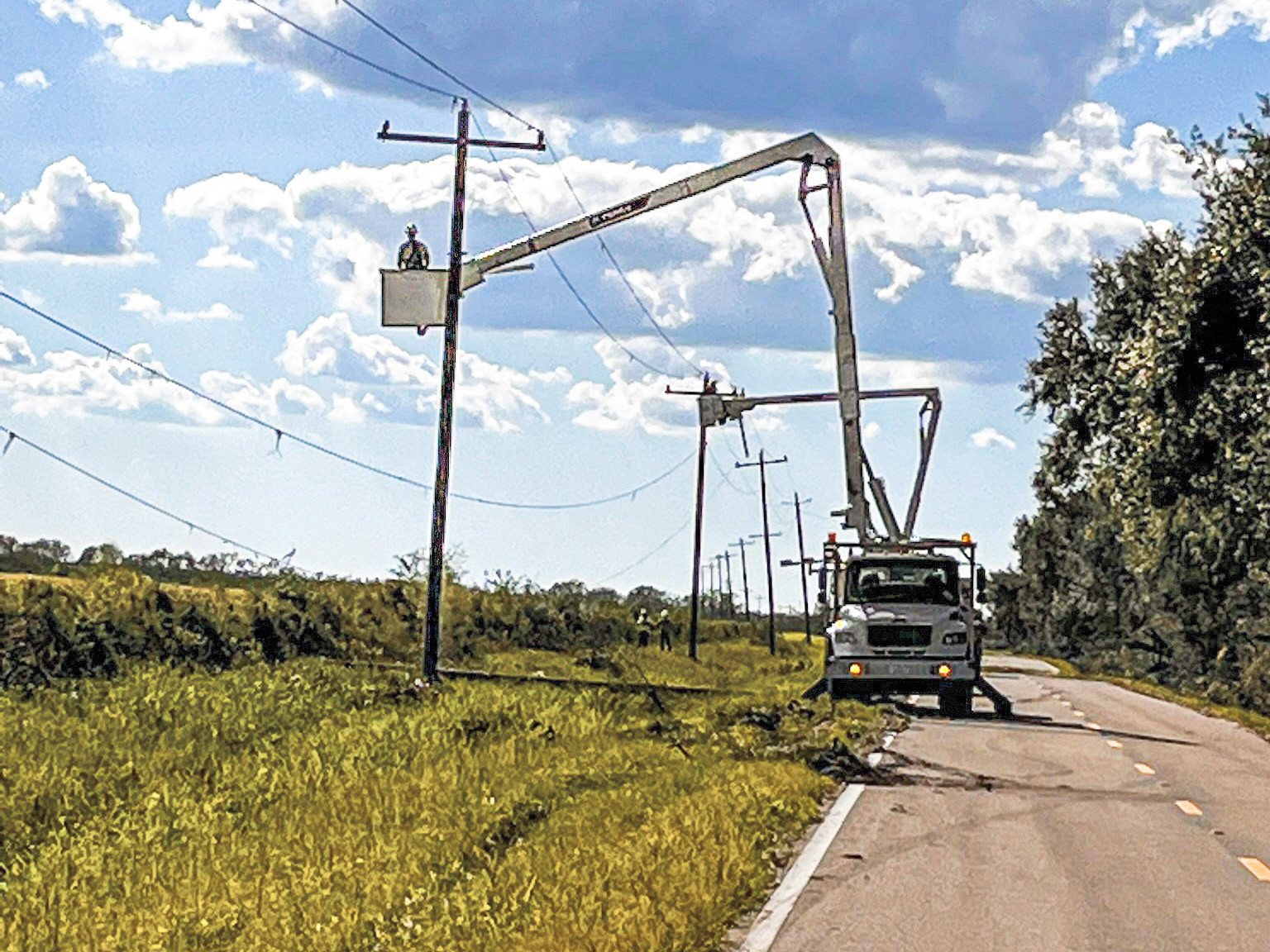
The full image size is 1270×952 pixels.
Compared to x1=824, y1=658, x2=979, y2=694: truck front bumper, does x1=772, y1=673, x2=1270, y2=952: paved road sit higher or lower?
lower

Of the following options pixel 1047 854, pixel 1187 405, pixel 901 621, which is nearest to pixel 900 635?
pixel 901 621

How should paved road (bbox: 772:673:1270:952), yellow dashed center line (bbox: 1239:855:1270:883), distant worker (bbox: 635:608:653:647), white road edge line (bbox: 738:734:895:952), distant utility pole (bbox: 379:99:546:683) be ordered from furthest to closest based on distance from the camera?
distant worker (bbox: 635:608:653:647)
distant utility pole (bbox: 379:99:546:683)
yellow dashed center line (bbox: 1239:855:1270:883)
paved road (bbox: 772:673:1270:952)
white road edge line (bbox: 738:734:895:952)

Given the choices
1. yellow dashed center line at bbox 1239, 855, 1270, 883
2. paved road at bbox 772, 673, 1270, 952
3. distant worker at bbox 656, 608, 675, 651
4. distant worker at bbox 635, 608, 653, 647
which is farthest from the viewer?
distant worker at bbox 656, 608, 675, 651

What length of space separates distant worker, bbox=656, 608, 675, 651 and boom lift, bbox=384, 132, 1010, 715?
38.7 metres

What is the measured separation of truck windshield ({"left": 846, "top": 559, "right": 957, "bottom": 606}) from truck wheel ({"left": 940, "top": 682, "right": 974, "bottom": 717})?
132 cm

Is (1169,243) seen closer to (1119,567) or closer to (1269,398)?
(1269,398)

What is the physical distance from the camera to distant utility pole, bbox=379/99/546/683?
107ft

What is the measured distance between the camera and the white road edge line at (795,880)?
11.5m

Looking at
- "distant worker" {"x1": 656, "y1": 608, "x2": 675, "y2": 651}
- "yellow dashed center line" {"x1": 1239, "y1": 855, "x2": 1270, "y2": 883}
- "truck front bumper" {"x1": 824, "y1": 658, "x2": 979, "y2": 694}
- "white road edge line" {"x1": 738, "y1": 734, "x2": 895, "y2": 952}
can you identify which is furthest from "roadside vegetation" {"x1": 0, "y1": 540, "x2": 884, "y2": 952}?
"distant worker" {"x1": 656, "y1": 608, "x2": 675, "y2": 651}

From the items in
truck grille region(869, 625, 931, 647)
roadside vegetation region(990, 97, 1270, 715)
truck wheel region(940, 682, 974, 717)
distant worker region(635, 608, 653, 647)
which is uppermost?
roadside vegetation region(990, 97, 1270, 715)

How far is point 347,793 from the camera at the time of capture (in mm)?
18016

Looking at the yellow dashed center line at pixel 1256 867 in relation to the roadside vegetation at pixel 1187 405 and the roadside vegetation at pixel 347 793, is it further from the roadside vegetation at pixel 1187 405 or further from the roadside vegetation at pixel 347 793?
the roadside vegetation at pixel 1187 405

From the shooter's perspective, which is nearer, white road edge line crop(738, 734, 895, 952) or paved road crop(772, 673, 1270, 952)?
white road edge line crop(738, 734, 895, 952)

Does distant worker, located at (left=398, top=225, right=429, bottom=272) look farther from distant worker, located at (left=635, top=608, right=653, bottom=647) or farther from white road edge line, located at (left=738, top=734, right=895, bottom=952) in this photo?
distant worker, located at (left=635, top=608, right=653, bottom=647)
